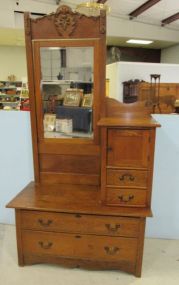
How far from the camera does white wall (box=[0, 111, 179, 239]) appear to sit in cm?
200

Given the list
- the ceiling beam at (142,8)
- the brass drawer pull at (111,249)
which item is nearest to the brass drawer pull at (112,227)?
the brass drawer pull at (111,249)

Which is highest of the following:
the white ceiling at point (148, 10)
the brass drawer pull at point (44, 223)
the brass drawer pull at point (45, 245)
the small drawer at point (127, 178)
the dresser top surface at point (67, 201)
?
the white ceiling at point (148, 10)

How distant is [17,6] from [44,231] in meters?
5.67

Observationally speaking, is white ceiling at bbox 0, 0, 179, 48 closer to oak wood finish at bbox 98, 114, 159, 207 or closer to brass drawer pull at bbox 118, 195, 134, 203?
oak wood finish at bbox 98, 114, 159, 207

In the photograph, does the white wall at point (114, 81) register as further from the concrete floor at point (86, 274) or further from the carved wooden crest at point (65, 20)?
the concrete floor at point (86, 274)

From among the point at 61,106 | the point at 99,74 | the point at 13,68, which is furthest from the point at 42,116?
the point at 13,68

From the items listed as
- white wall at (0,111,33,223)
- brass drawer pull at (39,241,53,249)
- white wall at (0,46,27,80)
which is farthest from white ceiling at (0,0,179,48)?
brass drawer pull at (39,241,53,249)

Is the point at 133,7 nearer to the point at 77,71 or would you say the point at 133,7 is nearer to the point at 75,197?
the point at 77,71

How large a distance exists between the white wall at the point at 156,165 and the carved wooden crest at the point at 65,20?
741mm

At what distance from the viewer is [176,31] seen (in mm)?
7398

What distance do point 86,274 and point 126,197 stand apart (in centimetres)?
64

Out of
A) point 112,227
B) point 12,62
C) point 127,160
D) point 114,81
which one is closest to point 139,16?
point 114,81

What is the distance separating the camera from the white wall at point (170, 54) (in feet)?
26.1

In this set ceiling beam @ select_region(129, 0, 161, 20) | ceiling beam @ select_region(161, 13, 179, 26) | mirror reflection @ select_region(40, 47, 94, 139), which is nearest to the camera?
mirror reflection @ select_region(40, 47, 94, 139)
